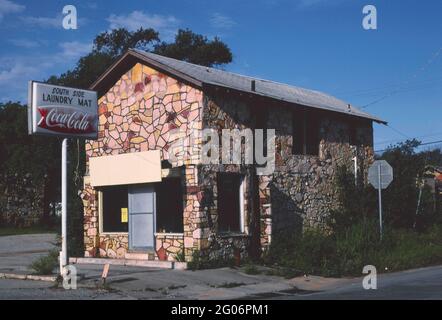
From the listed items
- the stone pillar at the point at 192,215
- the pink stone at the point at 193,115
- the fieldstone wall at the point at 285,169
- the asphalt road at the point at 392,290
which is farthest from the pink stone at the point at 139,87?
the asphalt road at the point at 392,290

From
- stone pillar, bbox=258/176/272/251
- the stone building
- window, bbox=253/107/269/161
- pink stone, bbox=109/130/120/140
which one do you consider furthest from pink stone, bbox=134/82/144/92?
stone pillar, bbox=258/176/272/251

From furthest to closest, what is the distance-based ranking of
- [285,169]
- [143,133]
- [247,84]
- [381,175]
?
[247,84] → [381,175] → [285,169] → [143,133]

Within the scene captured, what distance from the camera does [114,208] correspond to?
1959 centimetres

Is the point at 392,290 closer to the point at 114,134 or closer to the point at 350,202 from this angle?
Result: the point at 350,202

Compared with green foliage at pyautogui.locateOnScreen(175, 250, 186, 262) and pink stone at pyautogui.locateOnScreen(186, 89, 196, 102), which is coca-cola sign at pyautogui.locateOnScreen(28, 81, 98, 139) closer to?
pink stone at pyautogui.locateOnScreen(186, 89, 196, 102)

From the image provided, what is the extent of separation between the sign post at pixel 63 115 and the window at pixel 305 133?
7730 mm

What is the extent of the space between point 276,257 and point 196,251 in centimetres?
280

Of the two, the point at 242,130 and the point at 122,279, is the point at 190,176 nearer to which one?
the point at 242,130

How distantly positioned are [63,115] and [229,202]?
19.1ft

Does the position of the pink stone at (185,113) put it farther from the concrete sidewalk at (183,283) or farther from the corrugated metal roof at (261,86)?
the concrete sidewalk at (183,283)

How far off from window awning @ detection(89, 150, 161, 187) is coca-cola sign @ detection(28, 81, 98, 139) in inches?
102

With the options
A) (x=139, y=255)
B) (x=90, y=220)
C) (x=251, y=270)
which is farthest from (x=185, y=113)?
(x=90, y=220)

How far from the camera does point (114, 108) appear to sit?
1969 cm

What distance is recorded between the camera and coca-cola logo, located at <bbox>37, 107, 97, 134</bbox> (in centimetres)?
1430
